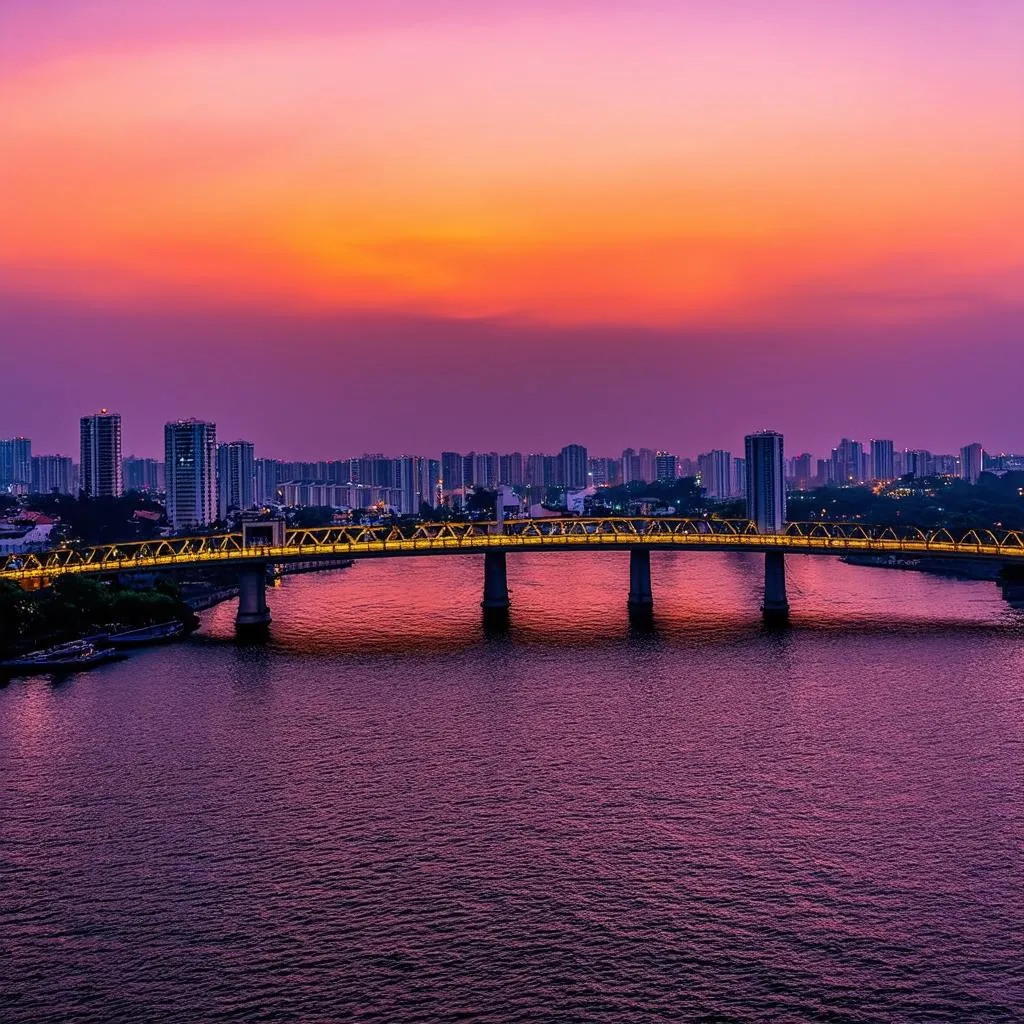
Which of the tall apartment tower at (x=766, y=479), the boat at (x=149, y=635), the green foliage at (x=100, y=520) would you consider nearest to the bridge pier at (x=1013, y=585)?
the boat at (x=149, y=635)

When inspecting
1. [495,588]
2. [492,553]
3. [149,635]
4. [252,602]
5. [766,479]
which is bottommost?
[149,635]

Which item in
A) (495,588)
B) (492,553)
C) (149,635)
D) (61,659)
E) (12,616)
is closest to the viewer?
(61,659)

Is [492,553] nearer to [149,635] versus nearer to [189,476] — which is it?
[149,635]

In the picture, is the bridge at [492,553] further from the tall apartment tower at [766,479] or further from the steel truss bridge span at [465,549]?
the tall apartment tower at [766,479]

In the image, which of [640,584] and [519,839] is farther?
[640,584]

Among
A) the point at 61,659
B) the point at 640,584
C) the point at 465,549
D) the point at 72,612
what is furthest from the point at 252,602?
the point at 640,584

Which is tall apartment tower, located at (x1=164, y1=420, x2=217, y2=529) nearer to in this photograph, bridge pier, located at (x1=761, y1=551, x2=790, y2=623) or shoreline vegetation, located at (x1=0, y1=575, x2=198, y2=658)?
shoreline vegetation, located at (x1=0, y1=575, x2=198, y2=658)

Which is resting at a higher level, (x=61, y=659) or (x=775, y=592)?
(x=775, y=592)
